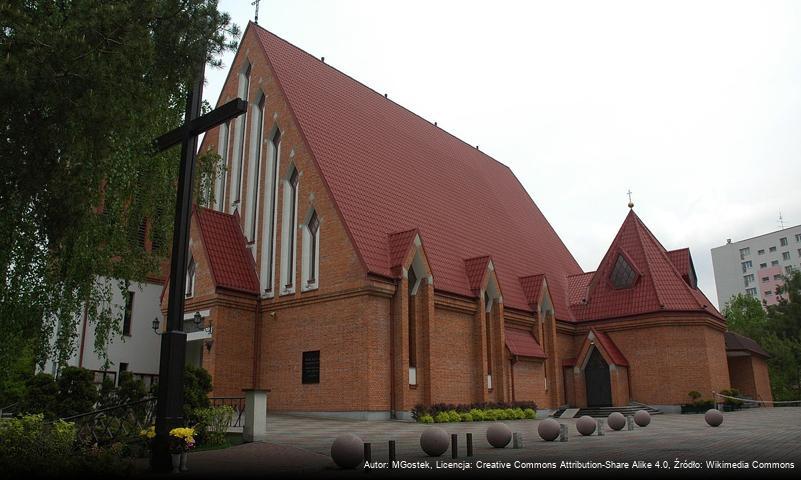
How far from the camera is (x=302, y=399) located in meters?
22.0

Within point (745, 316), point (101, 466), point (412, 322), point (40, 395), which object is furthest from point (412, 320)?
point (745, 316)

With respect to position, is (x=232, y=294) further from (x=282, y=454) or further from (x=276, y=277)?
(x=282, y=454)

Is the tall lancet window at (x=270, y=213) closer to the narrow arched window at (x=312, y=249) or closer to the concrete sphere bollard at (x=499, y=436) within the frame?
the narrow arched window at (x=312, y=249)

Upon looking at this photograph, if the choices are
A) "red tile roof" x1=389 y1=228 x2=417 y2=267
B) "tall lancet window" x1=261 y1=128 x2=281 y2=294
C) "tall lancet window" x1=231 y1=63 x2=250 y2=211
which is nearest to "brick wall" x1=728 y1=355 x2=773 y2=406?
"red tile roof" x1=389 y1=228 x2=417 y2=267

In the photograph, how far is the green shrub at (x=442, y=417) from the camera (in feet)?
69.2

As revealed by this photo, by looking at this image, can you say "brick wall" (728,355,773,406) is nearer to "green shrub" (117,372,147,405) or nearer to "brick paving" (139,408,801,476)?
"brick paving" (139,408,801,476)

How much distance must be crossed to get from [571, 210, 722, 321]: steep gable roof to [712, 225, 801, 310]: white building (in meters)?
74.5

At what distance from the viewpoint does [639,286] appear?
31.9 m

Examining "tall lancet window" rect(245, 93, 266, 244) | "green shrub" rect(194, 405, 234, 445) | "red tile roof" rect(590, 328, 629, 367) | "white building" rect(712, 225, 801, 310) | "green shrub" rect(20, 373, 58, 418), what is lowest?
"green shrub" rect(194, 405, 234, 445)

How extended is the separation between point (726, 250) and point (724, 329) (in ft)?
272

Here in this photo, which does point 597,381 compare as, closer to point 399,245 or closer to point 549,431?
point 399,245

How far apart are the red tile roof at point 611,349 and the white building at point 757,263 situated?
77.7 metres

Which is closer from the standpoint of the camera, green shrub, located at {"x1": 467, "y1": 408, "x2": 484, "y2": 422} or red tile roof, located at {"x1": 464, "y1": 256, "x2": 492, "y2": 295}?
green shrub, located at {"x1": 467, "y1": 408, "x2": 484, "y2": 422}

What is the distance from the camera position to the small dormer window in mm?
32375
